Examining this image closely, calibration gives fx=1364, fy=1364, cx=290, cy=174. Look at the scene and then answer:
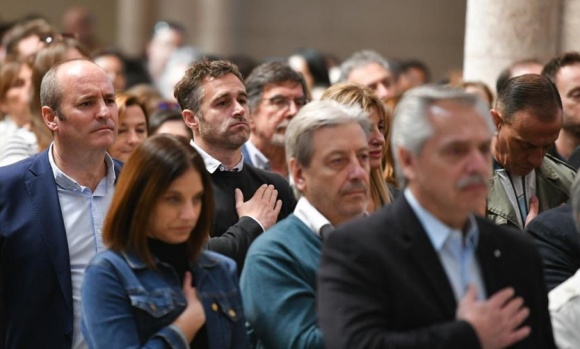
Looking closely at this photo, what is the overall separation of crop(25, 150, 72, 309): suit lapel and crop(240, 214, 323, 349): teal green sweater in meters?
1.17

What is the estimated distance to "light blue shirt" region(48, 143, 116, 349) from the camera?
6068 mm

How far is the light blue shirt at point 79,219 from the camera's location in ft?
19.9

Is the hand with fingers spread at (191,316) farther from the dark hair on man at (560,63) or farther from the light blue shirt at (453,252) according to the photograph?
the dark hair on man at (560,63)

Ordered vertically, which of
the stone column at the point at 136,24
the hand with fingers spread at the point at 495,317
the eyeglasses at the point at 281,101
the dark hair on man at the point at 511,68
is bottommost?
the stone column at the point at 136,24

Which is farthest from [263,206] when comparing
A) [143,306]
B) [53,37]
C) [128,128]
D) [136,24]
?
[136,24]

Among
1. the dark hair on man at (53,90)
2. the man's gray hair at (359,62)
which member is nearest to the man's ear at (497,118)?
the dark hair on man at (53,90)

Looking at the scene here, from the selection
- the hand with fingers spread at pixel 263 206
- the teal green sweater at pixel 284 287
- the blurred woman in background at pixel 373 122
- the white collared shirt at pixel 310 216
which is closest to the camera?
the teal green sweater at pixel 284 287

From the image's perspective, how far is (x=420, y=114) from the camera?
453cm

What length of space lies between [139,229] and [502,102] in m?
2.68

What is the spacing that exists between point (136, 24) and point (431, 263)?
697 inches

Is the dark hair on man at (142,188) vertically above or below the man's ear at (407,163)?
A: below

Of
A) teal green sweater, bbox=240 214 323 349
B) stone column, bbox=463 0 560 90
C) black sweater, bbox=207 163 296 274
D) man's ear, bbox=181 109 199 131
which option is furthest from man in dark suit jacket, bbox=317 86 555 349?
stone column, bbox=463 0 560 90

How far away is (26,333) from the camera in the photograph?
604 centimetres

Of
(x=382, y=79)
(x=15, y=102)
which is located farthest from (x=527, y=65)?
(x=15, y=102)
